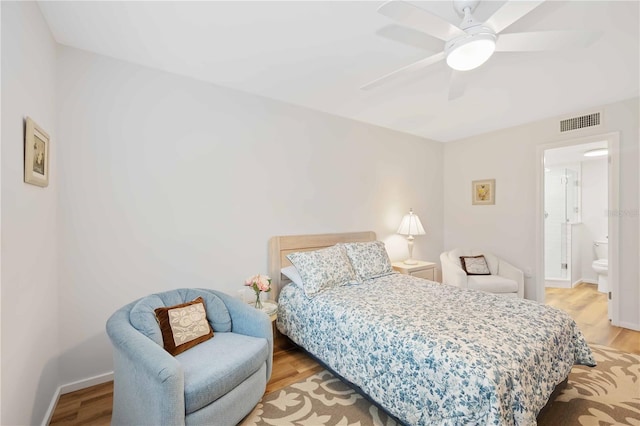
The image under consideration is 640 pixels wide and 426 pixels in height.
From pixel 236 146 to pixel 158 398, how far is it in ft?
6.94

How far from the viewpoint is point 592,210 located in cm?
518

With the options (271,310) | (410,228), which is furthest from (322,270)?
(410,228)

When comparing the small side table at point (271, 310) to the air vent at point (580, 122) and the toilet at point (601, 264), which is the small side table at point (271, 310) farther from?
the toilet at point (601, 264)

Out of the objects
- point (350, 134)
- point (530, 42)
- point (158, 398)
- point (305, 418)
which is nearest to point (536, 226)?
point (350, 134)

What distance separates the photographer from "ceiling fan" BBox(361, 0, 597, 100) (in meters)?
1.35

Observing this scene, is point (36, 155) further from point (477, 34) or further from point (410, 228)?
point (410, 228)

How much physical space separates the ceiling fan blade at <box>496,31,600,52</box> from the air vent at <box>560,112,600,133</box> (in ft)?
8.11

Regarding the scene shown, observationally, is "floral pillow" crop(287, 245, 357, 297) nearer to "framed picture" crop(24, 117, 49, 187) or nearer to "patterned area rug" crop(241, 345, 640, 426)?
"patterned area rug" crop(241, 345, 640, 426)

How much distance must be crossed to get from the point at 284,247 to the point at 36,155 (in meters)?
2.02

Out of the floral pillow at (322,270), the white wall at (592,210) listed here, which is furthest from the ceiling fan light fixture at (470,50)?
the white wall at (592,210)

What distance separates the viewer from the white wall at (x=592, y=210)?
5.05m

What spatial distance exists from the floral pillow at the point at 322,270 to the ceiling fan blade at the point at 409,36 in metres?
1.88

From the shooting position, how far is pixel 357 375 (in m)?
1.93

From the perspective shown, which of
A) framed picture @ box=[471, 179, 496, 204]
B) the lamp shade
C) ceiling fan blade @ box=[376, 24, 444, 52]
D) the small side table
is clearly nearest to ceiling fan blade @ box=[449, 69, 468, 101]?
ceiling fan blade @ box=[376, 24, 444, 52]
